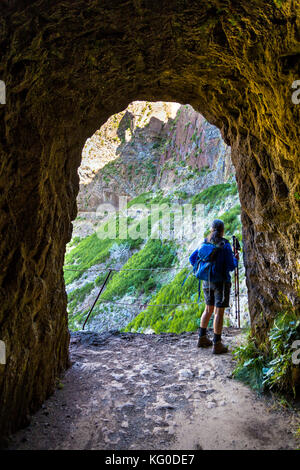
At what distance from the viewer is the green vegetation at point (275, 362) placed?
3.60 meters

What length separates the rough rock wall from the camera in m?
20.2

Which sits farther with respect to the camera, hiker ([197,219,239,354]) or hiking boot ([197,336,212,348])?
hiking boot ([197,336,212,348])

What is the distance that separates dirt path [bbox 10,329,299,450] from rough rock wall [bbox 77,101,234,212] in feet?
46.8

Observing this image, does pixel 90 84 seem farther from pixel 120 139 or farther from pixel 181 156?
pixel 120 139

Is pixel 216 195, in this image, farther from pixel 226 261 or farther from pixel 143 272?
pixel 226 261

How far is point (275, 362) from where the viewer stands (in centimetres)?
376

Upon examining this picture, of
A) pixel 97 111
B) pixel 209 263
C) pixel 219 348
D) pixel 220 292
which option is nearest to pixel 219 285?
pixel 220 292

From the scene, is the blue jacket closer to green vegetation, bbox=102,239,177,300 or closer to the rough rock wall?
green vegetation, bbox=102,239,177,300

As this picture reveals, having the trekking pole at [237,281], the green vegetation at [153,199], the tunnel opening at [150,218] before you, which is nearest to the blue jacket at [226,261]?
the trekking pole at [237,281]

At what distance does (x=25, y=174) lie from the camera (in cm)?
312

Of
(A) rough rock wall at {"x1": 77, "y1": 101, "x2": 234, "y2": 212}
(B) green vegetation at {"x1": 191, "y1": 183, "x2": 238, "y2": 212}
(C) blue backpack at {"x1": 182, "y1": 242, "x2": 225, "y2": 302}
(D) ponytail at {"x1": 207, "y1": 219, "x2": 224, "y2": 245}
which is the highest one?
(A) rough rock wall at {"x1": 77, "y1": 101, "x2": 234, "y2": 212}

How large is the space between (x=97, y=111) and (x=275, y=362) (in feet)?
12.6

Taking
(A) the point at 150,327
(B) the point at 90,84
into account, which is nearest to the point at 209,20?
(B) the point at 90,84

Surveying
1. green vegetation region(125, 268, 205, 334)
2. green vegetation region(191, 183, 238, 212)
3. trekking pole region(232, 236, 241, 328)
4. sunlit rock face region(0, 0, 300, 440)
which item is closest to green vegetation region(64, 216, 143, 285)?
green vegetation region(191, 183, 238, 212)
